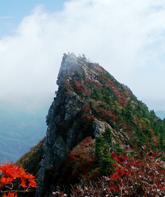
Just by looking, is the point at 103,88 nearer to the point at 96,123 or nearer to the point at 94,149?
the point at 96,123

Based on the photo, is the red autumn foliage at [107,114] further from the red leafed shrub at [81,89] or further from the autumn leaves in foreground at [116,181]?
the autumn leaves in foreground at [116,181]

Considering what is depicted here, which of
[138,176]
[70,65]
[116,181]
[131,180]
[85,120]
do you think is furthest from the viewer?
[70,65]

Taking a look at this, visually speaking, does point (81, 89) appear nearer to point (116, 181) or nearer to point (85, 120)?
Answer: point (85, 120)

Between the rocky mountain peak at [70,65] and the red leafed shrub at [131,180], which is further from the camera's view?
the rocky mountain peak at [70,65]

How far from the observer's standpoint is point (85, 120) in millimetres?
55000

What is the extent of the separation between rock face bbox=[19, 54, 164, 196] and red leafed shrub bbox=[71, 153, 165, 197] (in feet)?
16.6

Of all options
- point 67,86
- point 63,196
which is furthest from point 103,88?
point 63,196

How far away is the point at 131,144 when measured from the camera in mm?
53094

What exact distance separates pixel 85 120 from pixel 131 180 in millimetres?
29701

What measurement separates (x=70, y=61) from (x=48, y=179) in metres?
20.6

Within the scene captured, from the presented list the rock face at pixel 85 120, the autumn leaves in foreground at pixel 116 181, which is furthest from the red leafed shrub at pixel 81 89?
the autumn leaves in foreground at pixel 116 181

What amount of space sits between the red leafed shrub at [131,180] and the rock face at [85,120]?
5053mm

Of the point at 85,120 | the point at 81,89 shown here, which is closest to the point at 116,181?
the point at 85,120

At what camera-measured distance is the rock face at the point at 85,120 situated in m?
53.9
